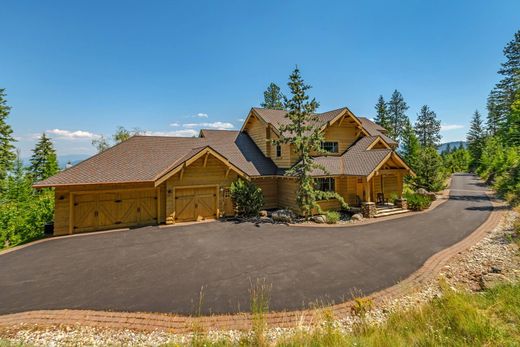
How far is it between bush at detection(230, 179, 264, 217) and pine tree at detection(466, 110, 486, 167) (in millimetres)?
62322

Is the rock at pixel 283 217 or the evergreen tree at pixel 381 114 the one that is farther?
the evergreen tree at pixel 381 114

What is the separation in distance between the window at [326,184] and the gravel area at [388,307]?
29.1 ft

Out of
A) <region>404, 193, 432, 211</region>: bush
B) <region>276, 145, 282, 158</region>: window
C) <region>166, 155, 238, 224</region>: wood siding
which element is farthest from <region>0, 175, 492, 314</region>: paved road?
<region>276, 145, 282, 158</region>: window

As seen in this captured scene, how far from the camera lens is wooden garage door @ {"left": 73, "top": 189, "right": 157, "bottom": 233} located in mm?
12820

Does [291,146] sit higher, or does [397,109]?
[397,109]

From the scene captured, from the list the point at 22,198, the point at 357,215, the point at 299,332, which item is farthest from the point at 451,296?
the point at 22,198

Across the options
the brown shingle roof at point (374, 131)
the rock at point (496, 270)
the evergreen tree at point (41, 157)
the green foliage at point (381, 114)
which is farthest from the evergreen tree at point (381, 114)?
the evergreen tree at point (41, 157)

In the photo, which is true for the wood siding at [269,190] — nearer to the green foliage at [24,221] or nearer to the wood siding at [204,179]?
the wood siding at [204,179]

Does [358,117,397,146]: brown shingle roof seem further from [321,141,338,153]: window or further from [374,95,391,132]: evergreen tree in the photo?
[374,95,391,132]: evergreen tree

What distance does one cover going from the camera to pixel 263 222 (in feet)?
47.8

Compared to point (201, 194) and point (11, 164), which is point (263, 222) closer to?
point (201, 194)

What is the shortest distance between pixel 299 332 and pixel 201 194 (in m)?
11.9

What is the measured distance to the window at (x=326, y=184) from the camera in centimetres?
1706

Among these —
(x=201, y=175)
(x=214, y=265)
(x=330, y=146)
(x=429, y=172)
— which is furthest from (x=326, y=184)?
(x=429, y=172)
